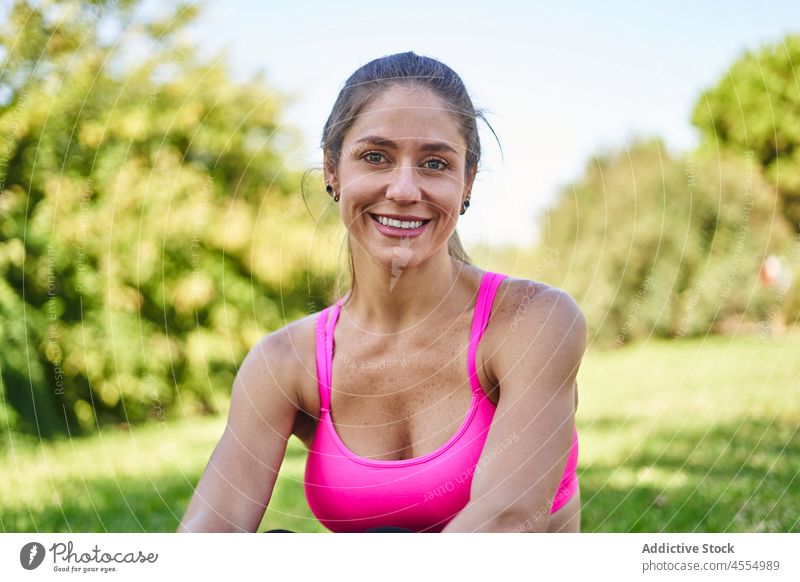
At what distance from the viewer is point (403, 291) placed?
1950 millimetres

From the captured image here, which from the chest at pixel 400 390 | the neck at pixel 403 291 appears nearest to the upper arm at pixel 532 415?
the chest at pixel 400 390

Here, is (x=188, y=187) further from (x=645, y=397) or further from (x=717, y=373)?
(x=717, y=373)

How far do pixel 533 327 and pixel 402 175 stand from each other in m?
0.40

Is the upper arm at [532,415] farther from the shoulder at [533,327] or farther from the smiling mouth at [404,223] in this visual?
the smiling mouth at [404,223]

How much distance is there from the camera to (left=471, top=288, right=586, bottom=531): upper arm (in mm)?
1680

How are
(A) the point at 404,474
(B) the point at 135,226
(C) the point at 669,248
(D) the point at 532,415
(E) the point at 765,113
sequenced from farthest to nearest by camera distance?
(C) the point at 669,248
(E) the point at 765,113
(B) the point at 135,226
(A) the point at 404,474
(D) the point at 532,415

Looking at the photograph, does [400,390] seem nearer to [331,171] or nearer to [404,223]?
[404,223]

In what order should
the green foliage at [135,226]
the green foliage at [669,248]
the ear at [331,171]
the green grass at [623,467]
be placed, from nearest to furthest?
the ear at [331,171] < the green grass at [623,467] < the green foliage at [135,226] < the green foliage at [669,248]

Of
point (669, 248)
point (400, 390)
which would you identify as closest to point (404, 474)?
point (400, 390)

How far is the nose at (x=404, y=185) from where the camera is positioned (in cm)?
177
